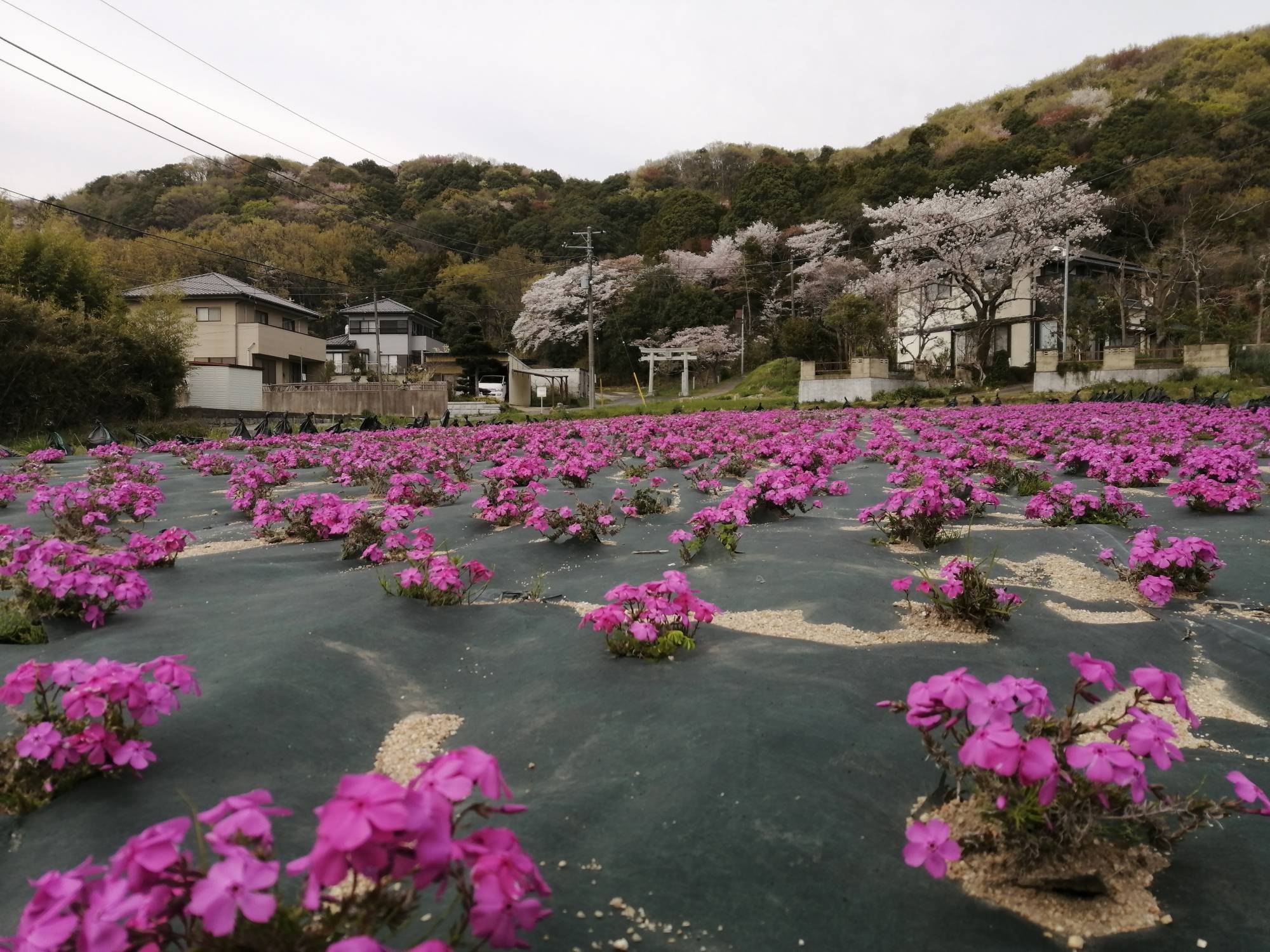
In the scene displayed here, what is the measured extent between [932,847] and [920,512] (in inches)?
156

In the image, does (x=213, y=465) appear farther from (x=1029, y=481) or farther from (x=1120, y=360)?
(x=1120, y=360)

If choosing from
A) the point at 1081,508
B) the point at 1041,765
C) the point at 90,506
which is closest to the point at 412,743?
the point at 1041,765

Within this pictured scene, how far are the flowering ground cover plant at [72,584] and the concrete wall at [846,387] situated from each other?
96.0 feet

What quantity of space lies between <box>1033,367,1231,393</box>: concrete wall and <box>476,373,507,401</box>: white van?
1087 inches

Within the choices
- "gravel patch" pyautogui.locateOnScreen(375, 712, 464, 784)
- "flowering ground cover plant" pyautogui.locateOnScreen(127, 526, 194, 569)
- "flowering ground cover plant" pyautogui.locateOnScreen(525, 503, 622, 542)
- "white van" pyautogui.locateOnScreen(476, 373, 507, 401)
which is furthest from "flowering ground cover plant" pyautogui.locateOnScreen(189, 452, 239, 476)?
"white van" pyautogui.locateOnScreen(476, 373, 507, 401)

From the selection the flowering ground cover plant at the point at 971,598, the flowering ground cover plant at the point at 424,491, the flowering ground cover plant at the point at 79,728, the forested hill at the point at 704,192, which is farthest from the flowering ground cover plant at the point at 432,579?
the forested hill at the point at 704,192

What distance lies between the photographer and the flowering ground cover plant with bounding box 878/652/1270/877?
1.48 meters

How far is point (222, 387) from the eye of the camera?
3047 centimetres

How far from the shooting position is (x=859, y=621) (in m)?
3.81

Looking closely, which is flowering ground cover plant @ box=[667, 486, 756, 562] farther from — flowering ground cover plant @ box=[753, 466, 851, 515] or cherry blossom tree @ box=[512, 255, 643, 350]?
cherry blossom tree @ box=[512, 255, 643, 350]

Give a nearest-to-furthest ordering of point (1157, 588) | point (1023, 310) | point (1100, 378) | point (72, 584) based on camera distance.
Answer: point (72, 584) → point (1157, 588) → point (1100, 378) → point (1023, 310)

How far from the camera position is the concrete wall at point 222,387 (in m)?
30.2

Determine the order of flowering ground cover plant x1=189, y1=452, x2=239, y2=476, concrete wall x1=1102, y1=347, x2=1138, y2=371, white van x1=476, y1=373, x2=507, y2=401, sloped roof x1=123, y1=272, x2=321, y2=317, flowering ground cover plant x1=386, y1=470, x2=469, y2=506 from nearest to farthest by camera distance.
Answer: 1. flowering ground cover plant x1=386, y1=470, x2=469, y2=506
2. flowering ground cover plant x1=189, y1=452, x2=239, y2=476
3. concrete wall x1=1102, y1=347, x2=1138, y2=371
4. sloped roof x1=123, y1=272, x2=321, y2=317
5. white van x1=476, y1=373, x2=507, y2=401

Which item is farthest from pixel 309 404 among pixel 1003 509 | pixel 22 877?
pixel 22 877
